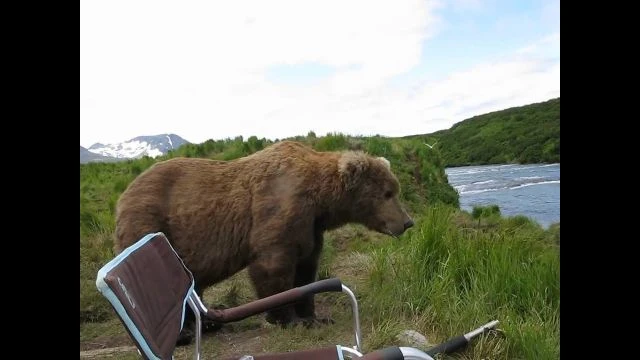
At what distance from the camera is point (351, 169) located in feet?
15.1

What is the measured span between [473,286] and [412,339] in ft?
2.58

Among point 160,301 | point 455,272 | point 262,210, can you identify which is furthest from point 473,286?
point 160,301

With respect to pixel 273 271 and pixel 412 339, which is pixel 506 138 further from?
pixel 273 271

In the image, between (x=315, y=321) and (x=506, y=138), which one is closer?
(x=315, y=321)

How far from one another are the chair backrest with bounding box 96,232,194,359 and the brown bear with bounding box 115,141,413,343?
166 cm

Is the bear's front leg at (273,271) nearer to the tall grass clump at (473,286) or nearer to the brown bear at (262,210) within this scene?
the brown bear at (262,210)

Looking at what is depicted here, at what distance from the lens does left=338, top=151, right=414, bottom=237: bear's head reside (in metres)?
4.61

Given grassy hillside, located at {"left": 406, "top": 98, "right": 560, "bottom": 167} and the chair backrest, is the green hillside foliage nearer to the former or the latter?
grassy hillside, located at {"left": 406, "top": 98, "right": 560, "bottom": 167}

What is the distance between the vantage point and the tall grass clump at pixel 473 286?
379 cm

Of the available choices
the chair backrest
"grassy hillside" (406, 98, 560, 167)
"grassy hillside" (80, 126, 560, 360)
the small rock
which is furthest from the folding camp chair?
"grassy hillside" (406, 98, 560, 167)

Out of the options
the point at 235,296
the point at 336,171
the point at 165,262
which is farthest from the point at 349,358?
the point at 235,296

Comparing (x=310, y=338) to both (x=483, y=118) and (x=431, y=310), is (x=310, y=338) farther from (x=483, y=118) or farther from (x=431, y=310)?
(x=483, y=118)
